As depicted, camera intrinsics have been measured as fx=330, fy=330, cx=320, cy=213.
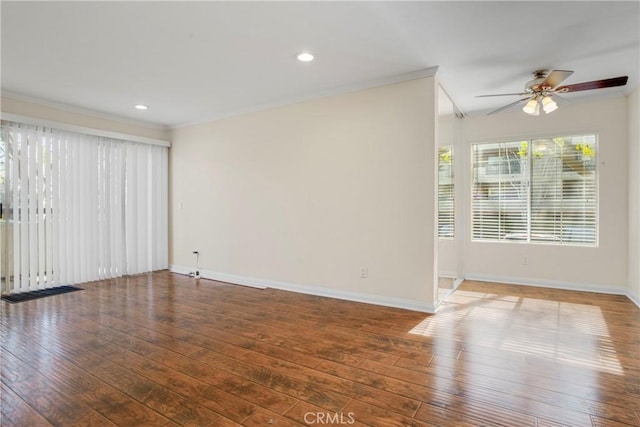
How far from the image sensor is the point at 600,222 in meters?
4.52

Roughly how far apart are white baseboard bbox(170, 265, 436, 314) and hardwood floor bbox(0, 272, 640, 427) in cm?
13

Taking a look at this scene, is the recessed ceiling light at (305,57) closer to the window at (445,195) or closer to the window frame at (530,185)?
the window at (445,195)

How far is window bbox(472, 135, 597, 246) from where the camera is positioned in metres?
4.66

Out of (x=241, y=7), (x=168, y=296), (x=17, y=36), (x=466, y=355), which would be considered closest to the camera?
(x=241, y=7)

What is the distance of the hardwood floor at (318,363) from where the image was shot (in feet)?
6.17

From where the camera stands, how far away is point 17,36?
2.84m

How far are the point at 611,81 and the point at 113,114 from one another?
6.42m

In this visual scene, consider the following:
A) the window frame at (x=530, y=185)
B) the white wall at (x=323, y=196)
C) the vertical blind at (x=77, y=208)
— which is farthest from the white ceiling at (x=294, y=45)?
the vertical blind at (x=77, y=208)

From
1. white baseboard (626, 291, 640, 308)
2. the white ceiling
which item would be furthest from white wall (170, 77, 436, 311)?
white baseboard (626, 291, 640, 308)

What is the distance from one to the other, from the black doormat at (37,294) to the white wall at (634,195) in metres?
7.28

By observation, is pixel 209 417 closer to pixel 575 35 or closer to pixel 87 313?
pixel 87 313

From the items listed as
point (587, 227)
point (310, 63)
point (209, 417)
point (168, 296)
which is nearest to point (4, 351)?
point (168, 296)

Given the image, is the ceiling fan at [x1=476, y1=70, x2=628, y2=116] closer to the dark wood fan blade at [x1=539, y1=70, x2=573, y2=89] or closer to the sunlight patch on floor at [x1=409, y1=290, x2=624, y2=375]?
the dark wood fan blade at [x1=539, y1=70, x2=573, y2=89]

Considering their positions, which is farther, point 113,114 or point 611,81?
point 113,114
